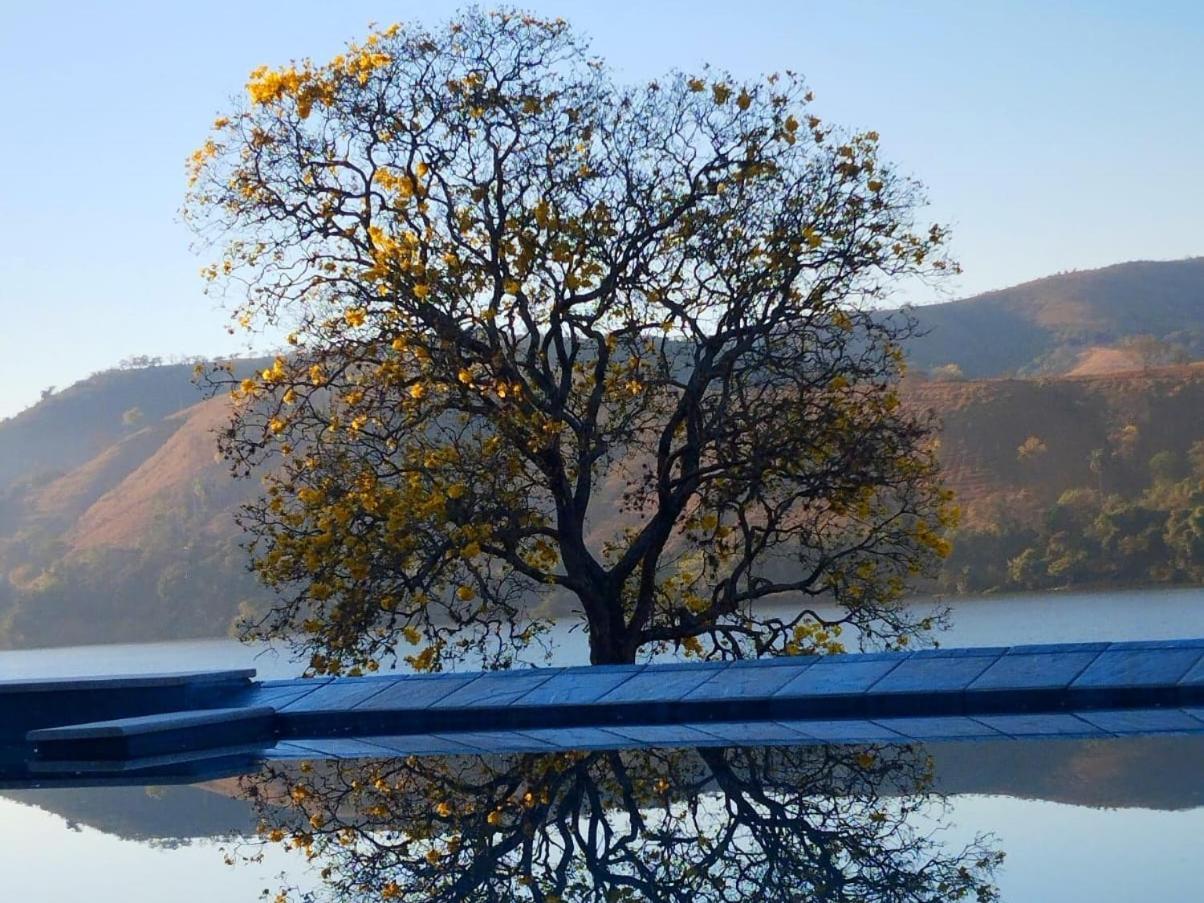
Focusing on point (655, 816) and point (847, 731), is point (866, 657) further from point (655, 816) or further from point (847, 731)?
point (655, 816)

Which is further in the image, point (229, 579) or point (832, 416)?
point (229, 579)

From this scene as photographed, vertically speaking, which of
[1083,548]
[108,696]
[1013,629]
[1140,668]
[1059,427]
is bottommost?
[1083,548]

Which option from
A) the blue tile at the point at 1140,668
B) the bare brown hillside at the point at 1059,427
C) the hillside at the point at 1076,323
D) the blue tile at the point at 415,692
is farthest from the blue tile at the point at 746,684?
the hillside at the point at 1076,323

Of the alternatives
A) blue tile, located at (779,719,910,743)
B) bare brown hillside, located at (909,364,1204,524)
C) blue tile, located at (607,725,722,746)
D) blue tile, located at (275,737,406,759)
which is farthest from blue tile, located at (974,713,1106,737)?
bare brown hillside, located at (909,364,1204,524)

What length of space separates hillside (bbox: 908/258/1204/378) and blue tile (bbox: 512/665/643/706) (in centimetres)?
6356

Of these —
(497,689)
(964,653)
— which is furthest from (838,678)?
(497,689)

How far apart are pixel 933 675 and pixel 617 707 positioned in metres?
1.53

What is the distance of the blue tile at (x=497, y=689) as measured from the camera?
8441 millimetres

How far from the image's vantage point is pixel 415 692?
29.1 feet

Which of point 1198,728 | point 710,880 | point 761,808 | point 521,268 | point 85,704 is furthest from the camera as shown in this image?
point 521,268

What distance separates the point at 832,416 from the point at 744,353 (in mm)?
815

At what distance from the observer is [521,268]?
38.3 ft

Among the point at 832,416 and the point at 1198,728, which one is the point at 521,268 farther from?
the point at 1198,728

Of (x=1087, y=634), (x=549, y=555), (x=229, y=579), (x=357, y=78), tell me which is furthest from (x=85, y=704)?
(x=229, y=579)
